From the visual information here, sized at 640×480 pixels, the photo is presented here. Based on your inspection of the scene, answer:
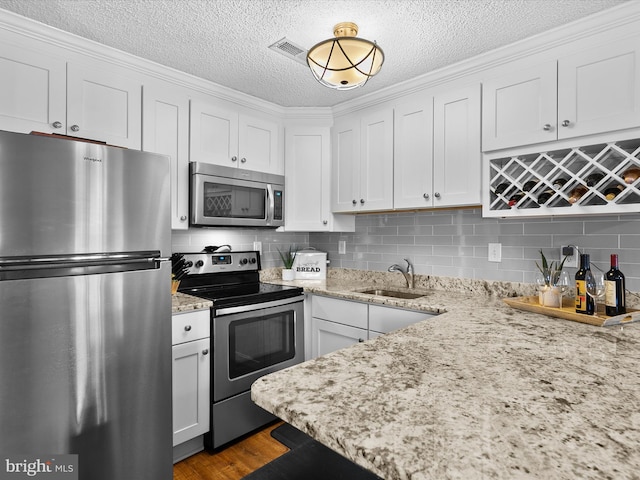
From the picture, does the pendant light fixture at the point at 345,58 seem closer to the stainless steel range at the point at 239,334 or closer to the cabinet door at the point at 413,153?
the cabinet door at the point at 413,153

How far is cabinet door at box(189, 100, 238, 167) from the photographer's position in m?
2.43

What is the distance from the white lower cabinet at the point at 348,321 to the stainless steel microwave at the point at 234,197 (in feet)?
2.44

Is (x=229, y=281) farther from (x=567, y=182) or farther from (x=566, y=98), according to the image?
(x=566, y=98)

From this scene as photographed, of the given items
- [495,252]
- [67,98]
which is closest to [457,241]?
[495,252]

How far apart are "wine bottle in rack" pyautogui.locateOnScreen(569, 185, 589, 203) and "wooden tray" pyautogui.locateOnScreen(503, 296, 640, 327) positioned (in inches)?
21.0

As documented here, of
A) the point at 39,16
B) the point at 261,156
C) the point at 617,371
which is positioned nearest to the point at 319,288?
the point at 261,156

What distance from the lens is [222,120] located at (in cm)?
258

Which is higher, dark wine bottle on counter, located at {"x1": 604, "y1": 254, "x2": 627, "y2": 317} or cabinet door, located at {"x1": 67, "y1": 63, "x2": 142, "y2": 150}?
cabinet door, located at {"x1": 67, "y1": 63, "x2": 142, "y2": 150}

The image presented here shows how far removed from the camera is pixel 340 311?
99.5 inches

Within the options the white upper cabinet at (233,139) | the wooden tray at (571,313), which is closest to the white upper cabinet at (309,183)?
the white upper cabinet at (233,139)

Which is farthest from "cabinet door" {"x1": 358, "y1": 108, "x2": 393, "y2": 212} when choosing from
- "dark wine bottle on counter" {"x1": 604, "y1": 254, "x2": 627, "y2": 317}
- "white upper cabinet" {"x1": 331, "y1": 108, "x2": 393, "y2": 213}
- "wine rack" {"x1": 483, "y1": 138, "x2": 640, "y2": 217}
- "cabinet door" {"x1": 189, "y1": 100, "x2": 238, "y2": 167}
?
"dark wine bottle on counter" {"x1": 604, "y1": 254, "x2": 627, "y2": 317}

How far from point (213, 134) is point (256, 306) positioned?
123 centimetres

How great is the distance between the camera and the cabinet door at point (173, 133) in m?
2.22

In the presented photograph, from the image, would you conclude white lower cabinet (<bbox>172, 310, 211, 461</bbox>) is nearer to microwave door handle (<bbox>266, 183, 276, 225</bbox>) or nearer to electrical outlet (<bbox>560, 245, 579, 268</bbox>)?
microwave door handle (<bbox>266, 183, 276, 225</bbox>)
